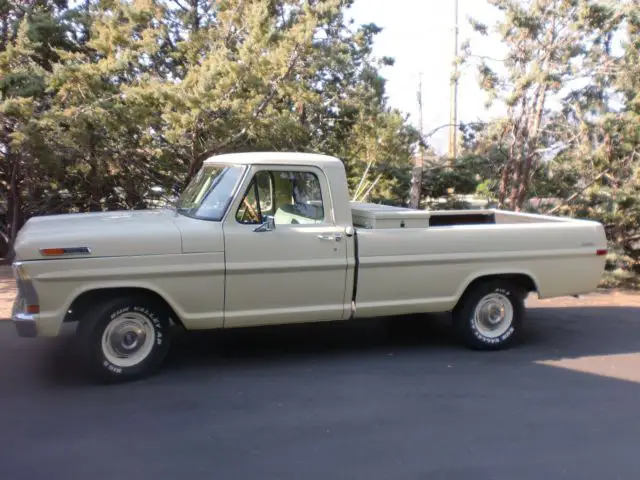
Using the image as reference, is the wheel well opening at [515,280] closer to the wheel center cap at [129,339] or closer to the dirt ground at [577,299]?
the dirt ground at [577,299]

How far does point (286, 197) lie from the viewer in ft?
20.7

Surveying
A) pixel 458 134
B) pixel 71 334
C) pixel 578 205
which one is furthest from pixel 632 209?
pixel 71 334

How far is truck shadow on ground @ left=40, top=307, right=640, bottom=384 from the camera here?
6.13m

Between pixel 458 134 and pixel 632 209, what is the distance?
12.3 feet

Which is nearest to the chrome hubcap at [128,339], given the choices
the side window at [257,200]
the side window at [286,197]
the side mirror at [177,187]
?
the side window at [257,200]

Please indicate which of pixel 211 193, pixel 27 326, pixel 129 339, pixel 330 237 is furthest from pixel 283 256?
pixel 27 326

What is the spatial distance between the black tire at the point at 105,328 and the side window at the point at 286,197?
1208 mm

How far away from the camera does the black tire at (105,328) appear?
211 inches

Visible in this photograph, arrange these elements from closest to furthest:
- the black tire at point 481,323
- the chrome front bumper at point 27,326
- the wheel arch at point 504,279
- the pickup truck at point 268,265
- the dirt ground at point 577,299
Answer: the chrome front bumper at point 27,326 → the pickup truck at point 268,265 → the wheel arch at point 504,279 → the black tire at point 481,323 → the dirt ground at point 577,299

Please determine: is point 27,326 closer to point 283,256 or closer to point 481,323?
point 283,256

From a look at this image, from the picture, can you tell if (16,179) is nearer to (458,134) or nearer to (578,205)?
(458,134)

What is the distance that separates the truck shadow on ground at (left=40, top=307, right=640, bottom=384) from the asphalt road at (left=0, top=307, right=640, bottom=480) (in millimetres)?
31

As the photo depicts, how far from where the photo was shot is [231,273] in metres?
5.66

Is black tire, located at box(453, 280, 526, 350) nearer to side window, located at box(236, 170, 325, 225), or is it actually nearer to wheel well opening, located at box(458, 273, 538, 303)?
wheel well opening, located at box(458, 273, 538, 303)
